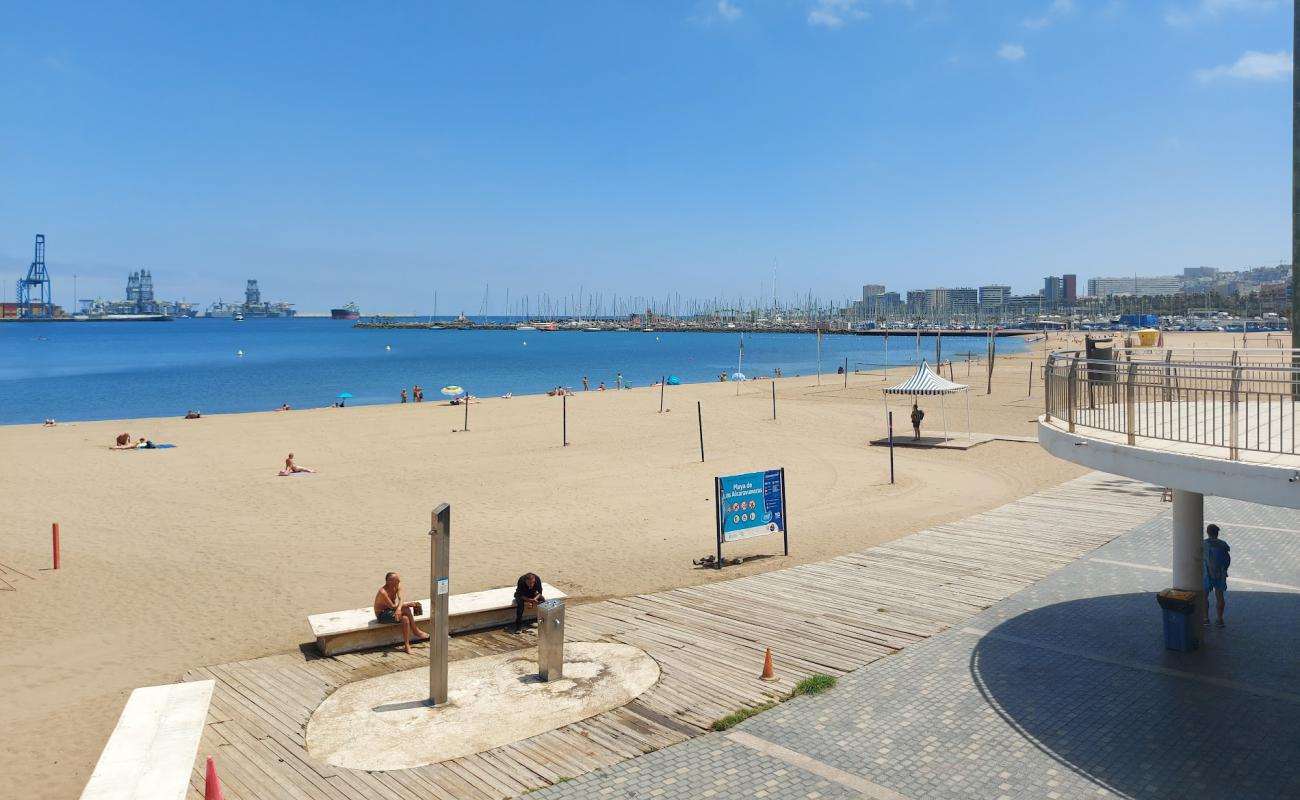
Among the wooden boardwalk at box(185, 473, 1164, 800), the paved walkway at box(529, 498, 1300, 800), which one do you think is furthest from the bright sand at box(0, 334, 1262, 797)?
the paved walkway at box(529, 498, 1300, 800)

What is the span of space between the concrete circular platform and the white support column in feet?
19.7

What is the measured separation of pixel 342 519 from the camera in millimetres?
18938

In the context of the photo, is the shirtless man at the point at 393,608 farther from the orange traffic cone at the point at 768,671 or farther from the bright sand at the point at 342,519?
the orange traffic cone at the point at 768,671

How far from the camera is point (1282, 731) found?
7.58 metres

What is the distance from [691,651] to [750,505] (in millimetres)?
4880

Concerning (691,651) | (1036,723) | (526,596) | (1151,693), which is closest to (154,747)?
(526,596)

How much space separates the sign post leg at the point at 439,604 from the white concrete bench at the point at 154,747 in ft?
6.66

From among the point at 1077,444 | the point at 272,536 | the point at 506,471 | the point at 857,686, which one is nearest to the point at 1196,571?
the point at 1077,444

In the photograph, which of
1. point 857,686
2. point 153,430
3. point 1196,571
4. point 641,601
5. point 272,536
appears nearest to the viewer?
point 857,686

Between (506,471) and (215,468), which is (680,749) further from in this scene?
(215,468)

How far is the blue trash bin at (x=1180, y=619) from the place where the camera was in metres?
9.40

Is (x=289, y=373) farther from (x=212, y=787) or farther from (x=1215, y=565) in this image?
(x=1215, y=565)

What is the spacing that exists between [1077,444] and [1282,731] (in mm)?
2957

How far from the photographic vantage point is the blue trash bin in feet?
30.8
